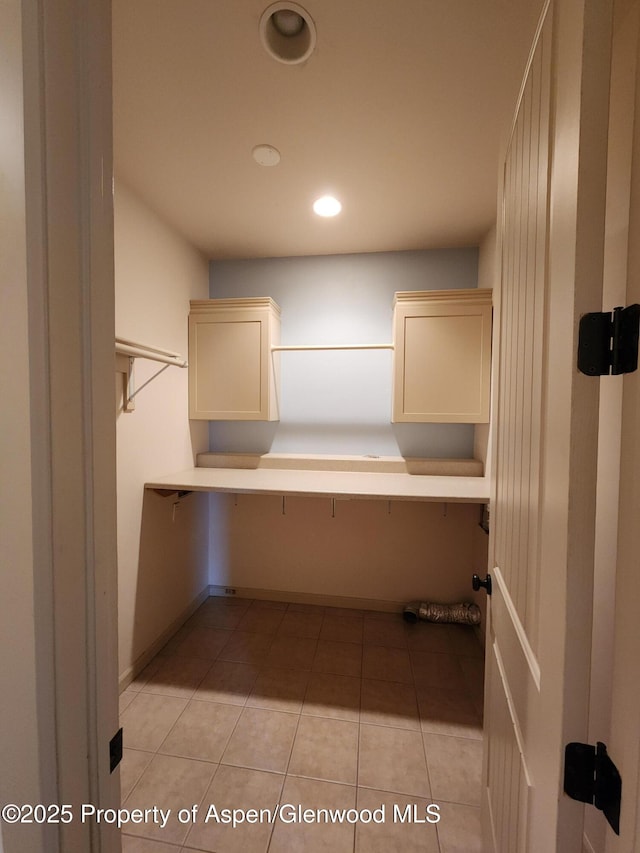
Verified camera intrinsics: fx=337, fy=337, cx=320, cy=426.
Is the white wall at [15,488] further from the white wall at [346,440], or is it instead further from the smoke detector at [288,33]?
the white wall at [346,440]

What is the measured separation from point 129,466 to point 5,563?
4.57 ft

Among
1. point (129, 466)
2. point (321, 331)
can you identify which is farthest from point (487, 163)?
point (129, 466)

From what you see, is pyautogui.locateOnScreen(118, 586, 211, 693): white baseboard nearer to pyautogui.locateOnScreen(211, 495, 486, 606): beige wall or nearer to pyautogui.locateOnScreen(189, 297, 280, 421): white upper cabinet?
pyautogui.locateOnScreen(211, 495, 486, 606): beige wall

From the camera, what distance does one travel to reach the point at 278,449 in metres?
2.43

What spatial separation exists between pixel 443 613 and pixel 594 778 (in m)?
1.92

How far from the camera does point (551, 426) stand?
20.0 inches

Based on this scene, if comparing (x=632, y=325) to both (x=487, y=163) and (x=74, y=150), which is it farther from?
(x=487, y=163)

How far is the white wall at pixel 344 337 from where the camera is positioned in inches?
88.2

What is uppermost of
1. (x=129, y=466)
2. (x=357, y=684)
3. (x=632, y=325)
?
(x=632, y=325)

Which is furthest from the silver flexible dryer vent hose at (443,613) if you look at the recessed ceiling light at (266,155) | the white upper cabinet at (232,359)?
the recessed ceiling light at (266,155)

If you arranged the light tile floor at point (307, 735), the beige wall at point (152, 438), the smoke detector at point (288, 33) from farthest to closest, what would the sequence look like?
the beige wall at point (152, 438)
the light tile floor at point (307, 735)
the smoke detector at point (288, 33)

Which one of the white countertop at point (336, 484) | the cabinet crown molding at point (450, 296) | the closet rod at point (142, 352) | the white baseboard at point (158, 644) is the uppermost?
the cabinet crown molding at point (450, 296)

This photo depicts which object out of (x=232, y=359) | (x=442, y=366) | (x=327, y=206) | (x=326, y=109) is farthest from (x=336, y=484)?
(x=326, y=109)

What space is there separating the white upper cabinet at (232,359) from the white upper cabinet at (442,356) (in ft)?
2.59
